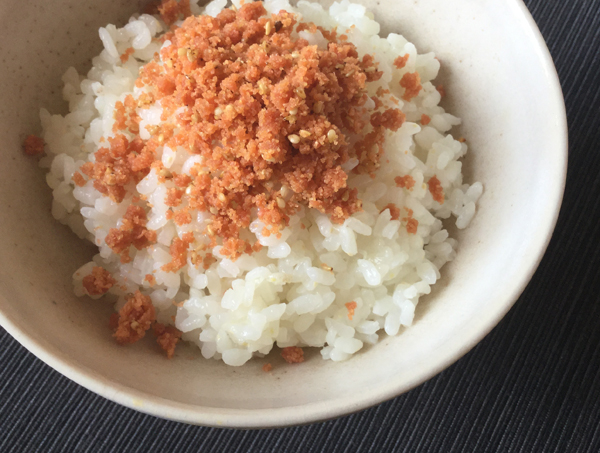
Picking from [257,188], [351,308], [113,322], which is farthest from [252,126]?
[113,322]

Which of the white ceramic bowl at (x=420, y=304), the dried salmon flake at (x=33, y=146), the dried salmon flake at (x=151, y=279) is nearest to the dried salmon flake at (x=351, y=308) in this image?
the white ceramic bowl at (x=420, y=304)

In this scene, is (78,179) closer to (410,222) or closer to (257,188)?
(257,188)

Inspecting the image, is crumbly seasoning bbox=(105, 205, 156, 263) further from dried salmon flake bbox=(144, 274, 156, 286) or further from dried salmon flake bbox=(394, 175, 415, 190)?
dried salmon flake bbox=(394, 175, 415, 190)

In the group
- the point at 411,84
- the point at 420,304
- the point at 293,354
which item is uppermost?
the point at 411,84

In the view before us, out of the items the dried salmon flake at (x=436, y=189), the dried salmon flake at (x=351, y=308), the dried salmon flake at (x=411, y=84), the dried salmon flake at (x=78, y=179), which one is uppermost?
the dried salmon flake at (x=411, y=84)

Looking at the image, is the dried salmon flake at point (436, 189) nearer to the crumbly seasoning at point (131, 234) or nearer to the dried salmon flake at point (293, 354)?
the dried salmon flake at point (293, 354)

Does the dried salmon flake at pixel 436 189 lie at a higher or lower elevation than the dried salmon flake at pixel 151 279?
higher

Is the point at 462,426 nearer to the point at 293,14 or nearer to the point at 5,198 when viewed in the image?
the point at 293,14
